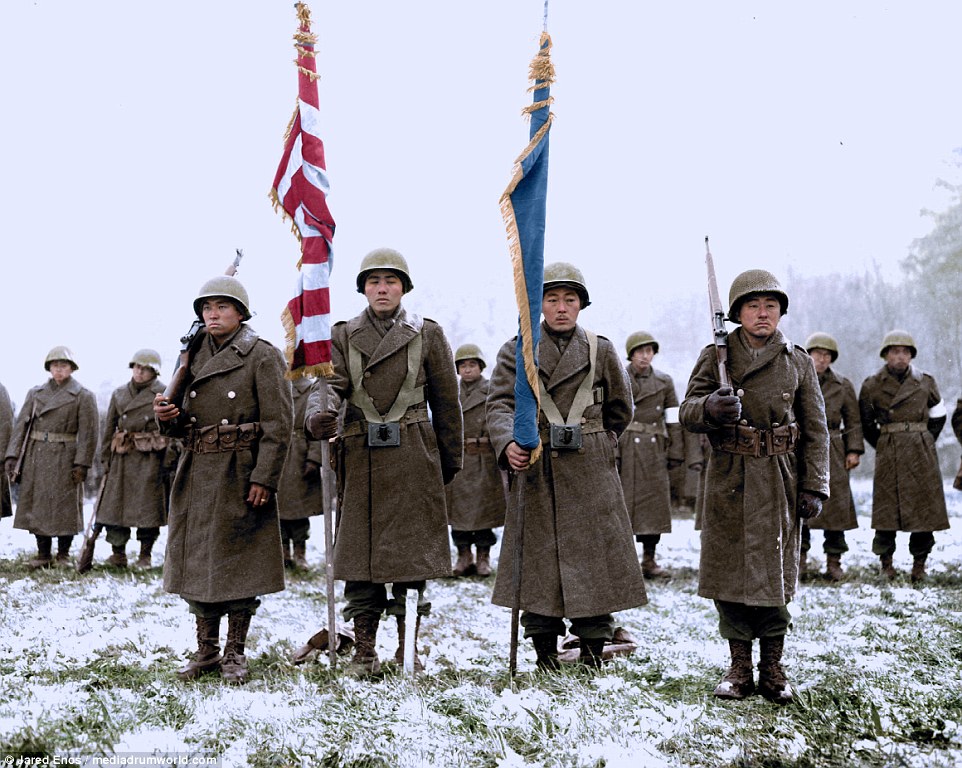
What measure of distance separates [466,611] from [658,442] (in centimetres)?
354

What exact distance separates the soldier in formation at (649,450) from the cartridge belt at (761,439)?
15.0 ft

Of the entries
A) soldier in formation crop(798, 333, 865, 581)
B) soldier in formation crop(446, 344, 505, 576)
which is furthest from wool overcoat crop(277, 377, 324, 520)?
soldier in formation crop(798, 333, 865, 581)

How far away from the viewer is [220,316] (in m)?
5.12

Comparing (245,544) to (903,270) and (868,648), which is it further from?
(903,270)

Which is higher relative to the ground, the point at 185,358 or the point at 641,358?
the point at 641,358

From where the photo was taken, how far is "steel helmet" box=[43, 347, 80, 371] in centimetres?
952

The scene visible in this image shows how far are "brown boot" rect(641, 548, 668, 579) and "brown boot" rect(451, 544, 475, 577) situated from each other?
1.95m

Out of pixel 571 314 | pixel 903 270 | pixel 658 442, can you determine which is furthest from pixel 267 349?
pixel 903 270

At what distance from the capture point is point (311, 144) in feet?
17.0

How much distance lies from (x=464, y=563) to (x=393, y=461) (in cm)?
472

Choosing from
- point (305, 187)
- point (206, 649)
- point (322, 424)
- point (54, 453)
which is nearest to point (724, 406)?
point (322, 424)

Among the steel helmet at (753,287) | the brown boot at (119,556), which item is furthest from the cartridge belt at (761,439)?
the brown boot at (119,556)

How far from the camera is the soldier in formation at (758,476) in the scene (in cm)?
443

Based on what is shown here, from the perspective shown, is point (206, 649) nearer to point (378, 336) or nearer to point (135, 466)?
point (378, 336)
